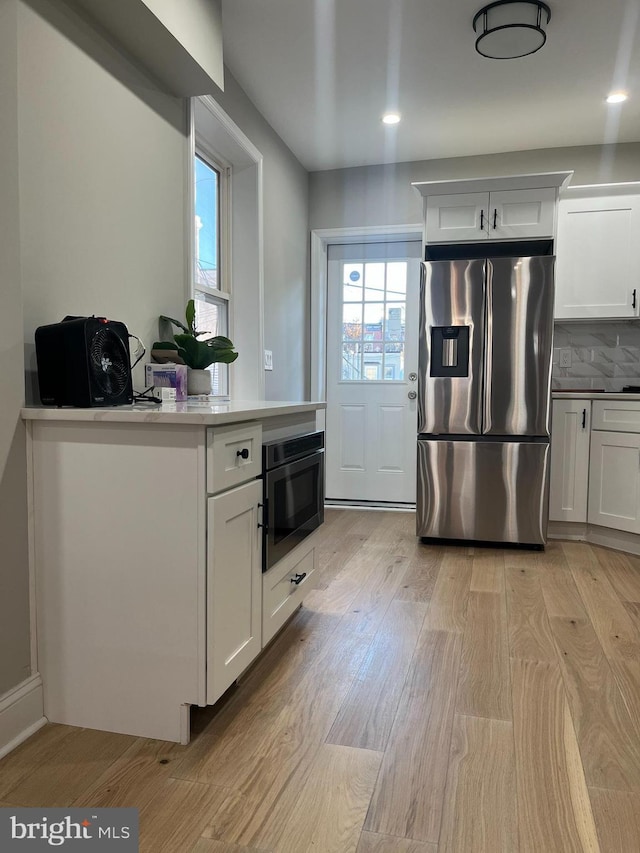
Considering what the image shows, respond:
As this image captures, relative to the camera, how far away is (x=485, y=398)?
3.42 metres

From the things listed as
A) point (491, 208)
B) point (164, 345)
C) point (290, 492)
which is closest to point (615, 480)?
point (491, 208)

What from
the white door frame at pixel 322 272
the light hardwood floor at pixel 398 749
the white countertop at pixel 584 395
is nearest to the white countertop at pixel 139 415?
the light hardwood floor at pixel 398 749

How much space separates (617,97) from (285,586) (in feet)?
10.0

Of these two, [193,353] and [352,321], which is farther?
[352,321]

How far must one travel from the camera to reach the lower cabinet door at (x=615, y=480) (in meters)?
3.33

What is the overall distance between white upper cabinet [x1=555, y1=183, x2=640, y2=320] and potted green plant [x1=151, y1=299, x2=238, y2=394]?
245cm

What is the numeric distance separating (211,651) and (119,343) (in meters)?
0.92

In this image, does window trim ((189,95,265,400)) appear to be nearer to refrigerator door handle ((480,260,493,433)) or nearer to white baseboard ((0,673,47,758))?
refrigerator door handle ((480,260,493,433))

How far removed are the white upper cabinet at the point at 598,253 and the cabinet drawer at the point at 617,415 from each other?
0.64 meters

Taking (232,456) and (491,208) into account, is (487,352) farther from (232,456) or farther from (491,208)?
(232,456)

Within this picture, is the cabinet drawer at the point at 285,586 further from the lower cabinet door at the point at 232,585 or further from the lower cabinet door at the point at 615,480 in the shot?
the lower cabinet door at the point at 615,480

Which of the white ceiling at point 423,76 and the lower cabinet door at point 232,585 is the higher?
the white ceiling at point 423,76

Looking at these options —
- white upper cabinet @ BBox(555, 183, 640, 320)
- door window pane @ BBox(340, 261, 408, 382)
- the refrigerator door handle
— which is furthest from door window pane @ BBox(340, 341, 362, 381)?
white upper cabinet @ BBox(555, 183, 640, 320)

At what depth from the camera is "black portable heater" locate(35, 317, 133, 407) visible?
159cm
